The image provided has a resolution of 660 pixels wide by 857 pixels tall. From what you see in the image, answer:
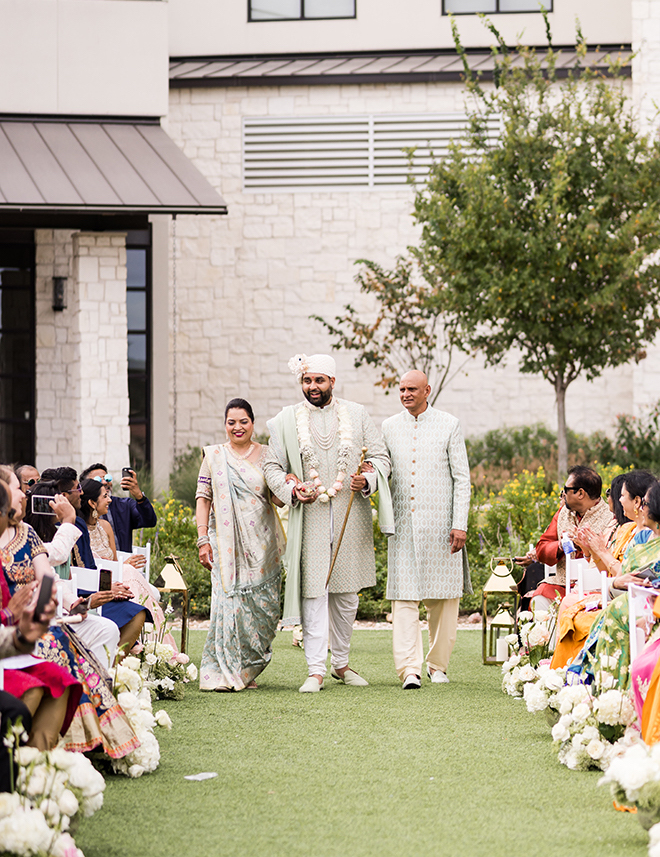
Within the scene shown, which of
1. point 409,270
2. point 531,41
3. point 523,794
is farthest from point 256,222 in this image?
point 523,794

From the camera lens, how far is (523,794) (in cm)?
453

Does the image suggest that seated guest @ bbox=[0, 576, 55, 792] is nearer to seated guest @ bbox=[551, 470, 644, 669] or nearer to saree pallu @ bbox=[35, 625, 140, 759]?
saree pallu @ bbox=[35, 625, 140, 759]

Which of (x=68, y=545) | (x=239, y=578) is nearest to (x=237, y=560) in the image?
(x=239, y=578)

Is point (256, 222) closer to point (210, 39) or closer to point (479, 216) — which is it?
point (210, 39)

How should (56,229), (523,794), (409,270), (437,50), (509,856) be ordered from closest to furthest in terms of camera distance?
(509,856) < (523,794) < (56,229) < (409,270) < (437,50)

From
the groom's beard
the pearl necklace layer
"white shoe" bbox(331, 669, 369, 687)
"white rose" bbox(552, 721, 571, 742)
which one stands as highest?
the groom's beard

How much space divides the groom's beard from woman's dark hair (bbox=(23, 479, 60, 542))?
6.83ft

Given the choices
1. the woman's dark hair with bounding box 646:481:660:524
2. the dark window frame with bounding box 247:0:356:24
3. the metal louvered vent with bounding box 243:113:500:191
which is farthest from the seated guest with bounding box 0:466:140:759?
the dark window frame with bounding box 247:0:356:24

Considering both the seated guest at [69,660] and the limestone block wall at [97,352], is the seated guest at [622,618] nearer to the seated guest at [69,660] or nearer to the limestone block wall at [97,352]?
the seated guest at [69,660]

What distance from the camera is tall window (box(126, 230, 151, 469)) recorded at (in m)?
14.1

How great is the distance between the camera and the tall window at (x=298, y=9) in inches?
672

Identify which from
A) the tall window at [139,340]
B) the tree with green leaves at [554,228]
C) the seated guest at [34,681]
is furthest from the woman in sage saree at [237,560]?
the tall window at [139,340]

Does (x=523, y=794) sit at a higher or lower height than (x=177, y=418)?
lower

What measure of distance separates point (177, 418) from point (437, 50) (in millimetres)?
6630
